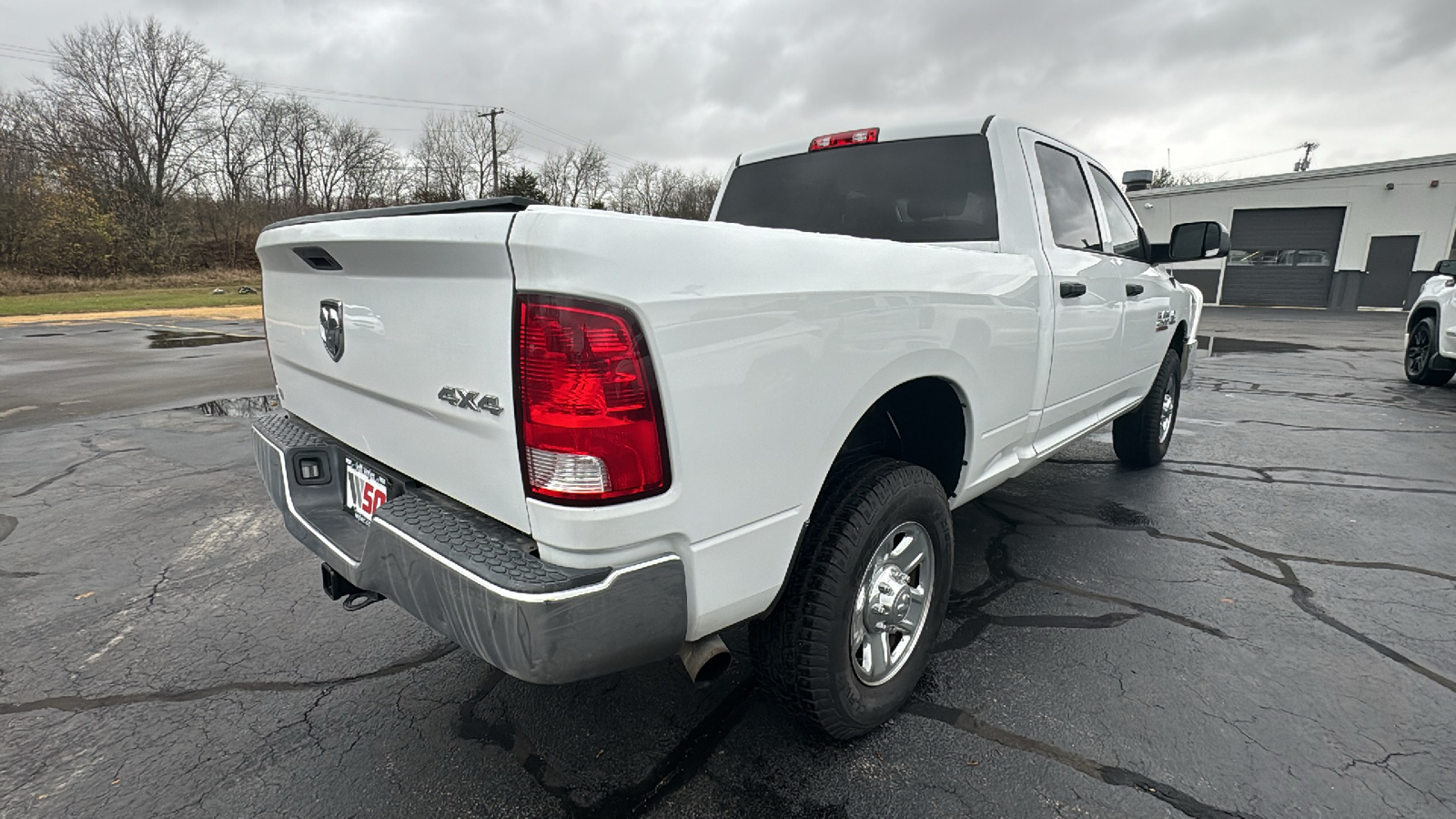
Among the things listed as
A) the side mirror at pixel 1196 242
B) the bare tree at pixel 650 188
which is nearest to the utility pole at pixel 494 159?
the bare tree at pixel 650 188

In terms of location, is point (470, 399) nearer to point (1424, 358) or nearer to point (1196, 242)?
point (1196, 242)

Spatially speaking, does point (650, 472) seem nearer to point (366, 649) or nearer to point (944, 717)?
point (944, 717)

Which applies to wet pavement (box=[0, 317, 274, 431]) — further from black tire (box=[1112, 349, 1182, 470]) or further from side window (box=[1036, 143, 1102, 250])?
black tire (box=[1112, 349, 1182, 470])

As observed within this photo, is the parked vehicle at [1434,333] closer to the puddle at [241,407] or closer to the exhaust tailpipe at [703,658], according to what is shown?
the exhaust tailpipe at [703,658]

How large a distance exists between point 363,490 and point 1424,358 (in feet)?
40.1

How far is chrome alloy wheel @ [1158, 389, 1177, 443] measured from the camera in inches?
194

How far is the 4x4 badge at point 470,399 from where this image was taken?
4.65 feet

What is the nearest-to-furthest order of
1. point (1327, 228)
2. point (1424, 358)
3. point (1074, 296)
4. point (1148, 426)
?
point (1074, 296) < point (1148, 426) < point (1424, 358) < point (1327, 228)

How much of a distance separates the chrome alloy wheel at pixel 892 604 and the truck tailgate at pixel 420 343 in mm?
1093

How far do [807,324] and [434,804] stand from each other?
1.60 metres

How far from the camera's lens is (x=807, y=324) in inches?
63.6

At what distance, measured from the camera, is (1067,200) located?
329cm

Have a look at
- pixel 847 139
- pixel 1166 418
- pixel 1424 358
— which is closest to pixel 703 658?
pixel 847 139

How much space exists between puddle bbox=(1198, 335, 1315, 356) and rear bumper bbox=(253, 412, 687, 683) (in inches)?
574
